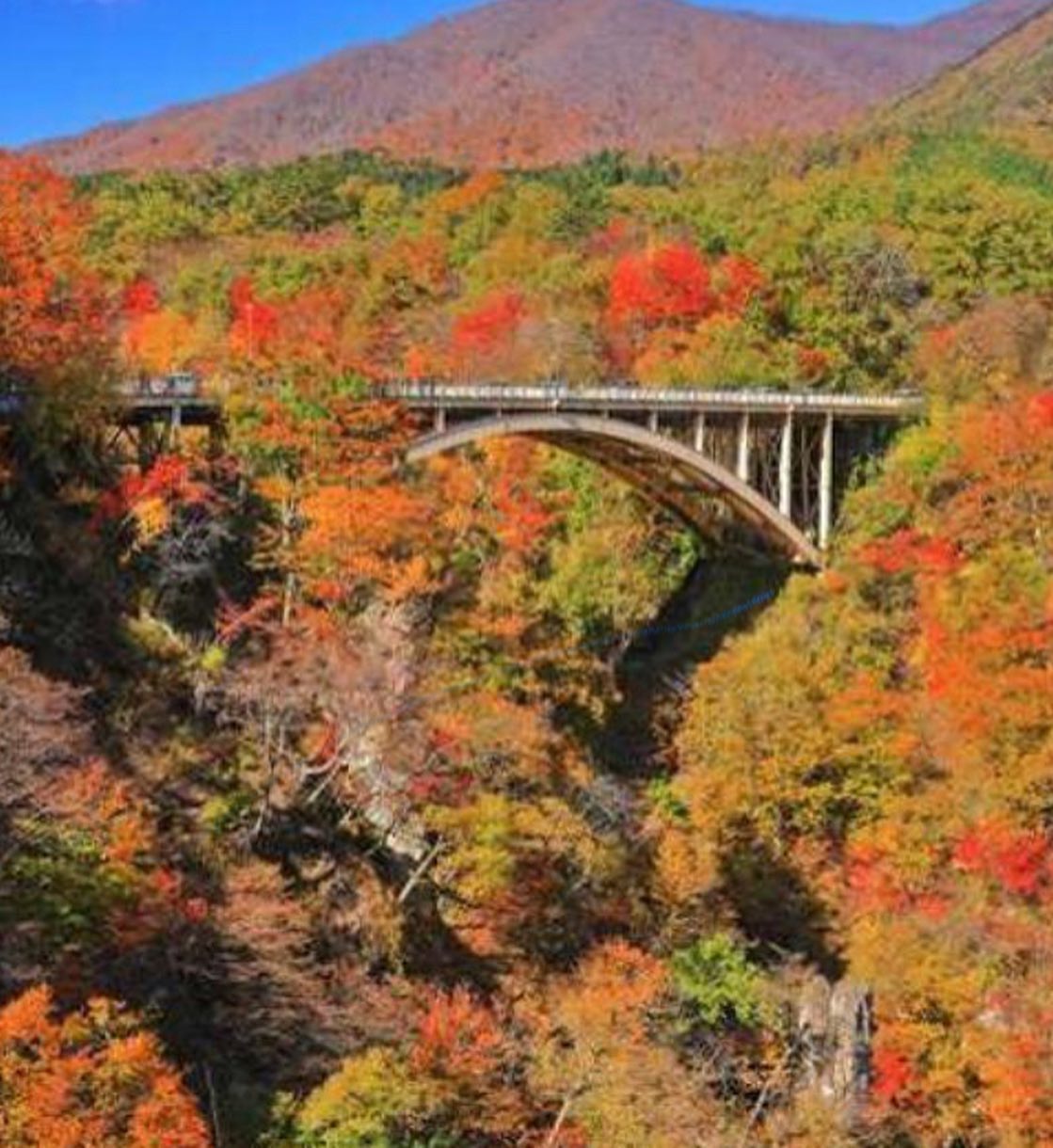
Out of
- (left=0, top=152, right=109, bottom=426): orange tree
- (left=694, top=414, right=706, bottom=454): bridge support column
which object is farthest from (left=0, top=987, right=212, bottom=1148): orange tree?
(left=694, top=414, right=706, bottom=454): bridge support column

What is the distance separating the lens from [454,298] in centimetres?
6688

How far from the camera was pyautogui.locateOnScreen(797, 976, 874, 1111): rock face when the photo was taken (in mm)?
26750

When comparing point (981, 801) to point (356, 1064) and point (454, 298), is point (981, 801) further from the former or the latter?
point (454, 298)

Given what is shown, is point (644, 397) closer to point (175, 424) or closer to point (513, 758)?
point (175, 424)

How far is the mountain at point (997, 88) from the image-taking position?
108m

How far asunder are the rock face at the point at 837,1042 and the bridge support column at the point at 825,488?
64.1 ft

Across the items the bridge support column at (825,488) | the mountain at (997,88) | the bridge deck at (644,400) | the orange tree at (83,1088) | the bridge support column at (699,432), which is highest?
the mountain at (997,88)

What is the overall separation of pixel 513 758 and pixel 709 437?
17.0m

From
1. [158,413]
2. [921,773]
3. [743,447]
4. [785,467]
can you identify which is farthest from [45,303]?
[921,773]

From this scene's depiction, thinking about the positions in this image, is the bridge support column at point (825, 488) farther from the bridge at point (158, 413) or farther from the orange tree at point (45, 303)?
the orange tree at point (45, 303)

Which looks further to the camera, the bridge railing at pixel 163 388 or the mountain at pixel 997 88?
the mountain at pixel 997 88

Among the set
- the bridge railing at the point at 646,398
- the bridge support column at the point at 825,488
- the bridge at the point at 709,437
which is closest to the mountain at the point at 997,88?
the bridge railing at the point at 646,398

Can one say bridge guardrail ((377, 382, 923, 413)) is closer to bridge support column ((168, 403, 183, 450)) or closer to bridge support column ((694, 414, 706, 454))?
bridge support column ((694, 414, 706, 454))

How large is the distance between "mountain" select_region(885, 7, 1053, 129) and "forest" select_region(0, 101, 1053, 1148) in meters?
60.7
